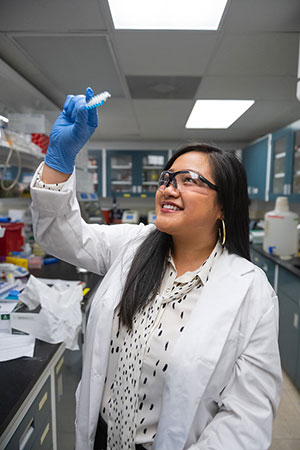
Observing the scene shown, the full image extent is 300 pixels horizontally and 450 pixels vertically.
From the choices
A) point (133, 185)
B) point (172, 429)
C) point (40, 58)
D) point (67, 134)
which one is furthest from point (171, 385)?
point (133, 185)

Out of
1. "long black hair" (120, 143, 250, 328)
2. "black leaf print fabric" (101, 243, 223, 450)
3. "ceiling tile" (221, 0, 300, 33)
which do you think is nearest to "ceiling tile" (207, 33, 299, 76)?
"ceiling tile" (221, 0, 300, 33)

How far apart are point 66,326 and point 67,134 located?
896mm

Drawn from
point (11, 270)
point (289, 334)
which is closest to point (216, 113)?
point (289, 334)

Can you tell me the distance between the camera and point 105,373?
953 millimetres

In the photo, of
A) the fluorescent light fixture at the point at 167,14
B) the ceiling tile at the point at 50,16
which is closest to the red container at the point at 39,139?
the ceiling tile at the point at 50,16

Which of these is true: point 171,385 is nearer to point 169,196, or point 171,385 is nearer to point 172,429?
point 172,429

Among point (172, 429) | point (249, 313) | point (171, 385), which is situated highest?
point (249, 313)

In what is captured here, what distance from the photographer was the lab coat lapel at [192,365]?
2.60 feet

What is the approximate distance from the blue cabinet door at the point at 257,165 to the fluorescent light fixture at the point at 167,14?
101 inches

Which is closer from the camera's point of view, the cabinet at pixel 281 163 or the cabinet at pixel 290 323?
the cabinet at pixel 290 323

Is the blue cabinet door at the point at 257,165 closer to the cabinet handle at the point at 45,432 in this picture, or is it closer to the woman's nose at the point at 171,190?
the woman's nose at the point at 171,190

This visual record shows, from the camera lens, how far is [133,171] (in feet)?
15.8

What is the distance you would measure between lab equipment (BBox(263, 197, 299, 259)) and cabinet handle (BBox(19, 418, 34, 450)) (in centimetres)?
260

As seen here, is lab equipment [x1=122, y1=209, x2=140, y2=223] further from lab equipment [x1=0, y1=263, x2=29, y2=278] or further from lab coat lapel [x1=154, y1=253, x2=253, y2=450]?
lab coat lapel [x1=154, y1=253, x2=253, y2=450]
